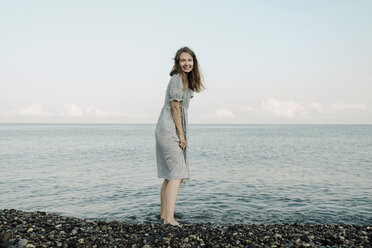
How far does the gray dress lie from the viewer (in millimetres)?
5629

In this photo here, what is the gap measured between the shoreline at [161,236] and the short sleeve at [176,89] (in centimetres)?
223

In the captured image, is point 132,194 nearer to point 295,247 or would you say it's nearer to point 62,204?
point 62,204

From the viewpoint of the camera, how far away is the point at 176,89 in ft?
18.3

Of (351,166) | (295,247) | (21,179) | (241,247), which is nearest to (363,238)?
(295,247)

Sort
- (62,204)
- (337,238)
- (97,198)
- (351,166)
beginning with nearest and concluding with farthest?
(337,238), (62,204), (97,198), (351,166)

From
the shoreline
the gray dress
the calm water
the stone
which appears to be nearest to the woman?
the gray dress

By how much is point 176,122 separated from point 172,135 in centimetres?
24

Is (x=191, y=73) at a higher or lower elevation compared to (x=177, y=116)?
higher

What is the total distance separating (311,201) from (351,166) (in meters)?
11.1

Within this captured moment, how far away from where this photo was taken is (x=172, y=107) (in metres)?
5.66

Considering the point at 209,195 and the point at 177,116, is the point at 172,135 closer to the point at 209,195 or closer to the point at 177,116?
the point at 177,116

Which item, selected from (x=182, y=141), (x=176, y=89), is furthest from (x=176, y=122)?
(x=176, y=89)

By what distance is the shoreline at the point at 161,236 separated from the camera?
4.85 metres

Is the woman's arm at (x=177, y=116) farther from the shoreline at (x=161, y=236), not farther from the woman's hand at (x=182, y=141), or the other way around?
the shoreline at (x=161, y=236)
